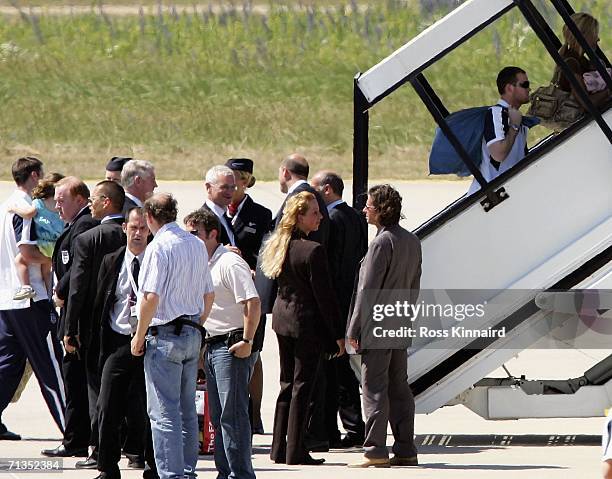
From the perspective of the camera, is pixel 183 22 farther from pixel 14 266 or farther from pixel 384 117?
pixel 14 266

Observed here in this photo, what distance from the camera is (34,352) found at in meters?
10.6

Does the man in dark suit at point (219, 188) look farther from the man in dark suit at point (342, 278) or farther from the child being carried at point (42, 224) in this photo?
the child being carried at point (42, 224)

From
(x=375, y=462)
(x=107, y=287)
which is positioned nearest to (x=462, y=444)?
(x=375, y=462)

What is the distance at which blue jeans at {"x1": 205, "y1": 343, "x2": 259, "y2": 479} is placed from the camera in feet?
28.0

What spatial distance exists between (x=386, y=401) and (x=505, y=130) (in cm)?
198

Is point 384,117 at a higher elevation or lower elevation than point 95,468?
higher

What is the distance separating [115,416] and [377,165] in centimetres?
2152

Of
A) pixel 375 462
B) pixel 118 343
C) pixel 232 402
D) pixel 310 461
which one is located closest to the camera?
pixel 232 402

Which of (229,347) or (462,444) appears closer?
(229,347)

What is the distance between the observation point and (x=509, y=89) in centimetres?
1049

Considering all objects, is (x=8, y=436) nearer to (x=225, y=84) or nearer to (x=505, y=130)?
(x=505, y=130)

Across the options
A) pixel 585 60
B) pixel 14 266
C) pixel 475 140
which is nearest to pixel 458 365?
pixel 475 140

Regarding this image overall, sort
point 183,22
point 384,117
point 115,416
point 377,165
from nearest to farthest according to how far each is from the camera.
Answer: point 115,416 < point 377,165 < point 384,117 < point 183,22

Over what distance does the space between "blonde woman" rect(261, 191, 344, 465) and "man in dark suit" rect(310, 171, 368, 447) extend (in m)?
0.62
